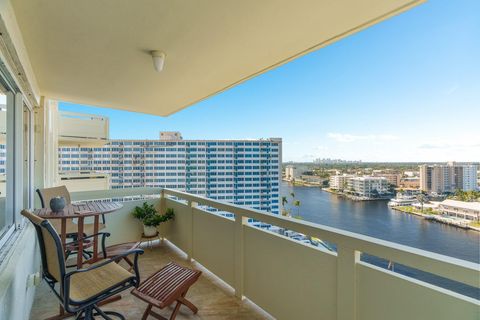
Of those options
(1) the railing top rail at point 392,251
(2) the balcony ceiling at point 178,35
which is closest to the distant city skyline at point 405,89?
(2) the balcony ceiling at point 178,35

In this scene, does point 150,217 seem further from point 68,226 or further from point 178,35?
point 178,35

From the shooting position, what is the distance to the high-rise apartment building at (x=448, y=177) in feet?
5.60

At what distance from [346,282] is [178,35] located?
2148 millimetres

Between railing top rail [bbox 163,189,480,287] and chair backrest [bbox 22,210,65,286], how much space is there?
4.97 ft

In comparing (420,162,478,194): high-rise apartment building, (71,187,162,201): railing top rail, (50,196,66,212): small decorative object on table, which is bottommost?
(71,187,162,201): railing top rail

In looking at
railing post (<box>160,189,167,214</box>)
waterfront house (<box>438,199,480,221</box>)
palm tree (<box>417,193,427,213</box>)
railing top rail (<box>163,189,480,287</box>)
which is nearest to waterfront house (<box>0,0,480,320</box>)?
railing top rail (<box>163,189,480,287</box>)

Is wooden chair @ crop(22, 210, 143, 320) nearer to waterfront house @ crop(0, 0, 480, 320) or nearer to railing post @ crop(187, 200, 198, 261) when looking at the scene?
waterfront house @ crop(0, 0, 480, 320)

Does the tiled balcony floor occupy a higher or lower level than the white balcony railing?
lower

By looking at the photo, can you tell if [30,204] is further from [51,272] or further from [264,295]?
[264,295]

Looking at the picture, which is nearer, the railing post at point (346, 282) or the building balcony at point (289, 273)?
the building balcony at point (289, 273)

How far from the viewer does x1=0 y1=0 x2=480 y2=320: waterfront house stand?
1.49m

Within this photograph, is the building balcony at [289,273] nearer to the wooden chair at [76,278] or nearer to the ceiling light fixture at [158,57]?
the wooden chair at [76,278]

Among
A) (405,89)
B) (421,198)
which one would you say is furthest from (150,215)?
(405,89)

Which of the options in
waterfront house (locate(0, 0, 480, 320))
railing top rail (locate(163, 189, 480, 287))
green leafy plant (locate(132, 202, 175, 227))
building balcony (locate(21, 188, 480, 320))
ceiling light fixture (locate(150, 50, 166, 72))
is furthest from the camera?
→ green leafy plant (locate(132, 202, 175, 227))
